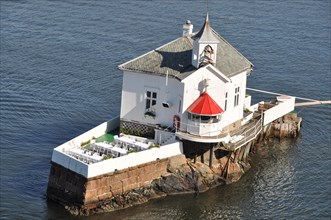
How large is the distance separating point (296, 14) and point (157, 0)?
50.7 ft

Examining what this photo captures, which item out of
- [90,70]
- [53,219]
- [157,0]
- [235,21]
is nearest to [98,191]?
[53,219]

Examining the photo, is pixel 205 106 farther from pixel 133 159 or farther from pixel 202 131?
pixel 133 159

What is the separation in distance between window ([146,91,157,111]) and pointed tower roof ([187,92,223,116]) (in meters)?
2.84

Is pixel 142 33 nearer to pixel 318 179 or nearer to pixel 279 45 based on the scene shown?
pixel 279 45

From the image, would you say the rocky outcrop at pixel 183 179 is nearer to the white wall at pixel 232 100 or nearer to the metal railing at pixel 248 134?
the metal railing at pixel 248 134

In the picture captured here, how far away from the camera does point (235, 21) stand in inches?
3957

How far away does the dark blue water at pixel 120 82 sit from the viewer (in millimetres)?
60156

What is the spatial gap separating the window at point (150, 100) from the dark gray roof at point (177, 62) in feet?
4.93

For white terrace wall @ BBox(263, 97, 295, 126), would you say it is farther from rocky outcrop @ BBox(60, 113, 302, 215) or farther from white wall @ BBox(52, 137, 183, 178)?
white wall @ BBox(52, 137, 183, 178)

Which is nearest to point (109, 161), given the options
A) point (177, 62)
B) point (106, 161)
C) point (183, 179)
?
point (106, 161)

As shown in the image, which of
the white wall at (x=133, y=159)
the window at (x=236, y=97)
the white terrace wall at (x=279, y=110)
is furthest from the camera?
the white terrace wall at (x=279, y=110)

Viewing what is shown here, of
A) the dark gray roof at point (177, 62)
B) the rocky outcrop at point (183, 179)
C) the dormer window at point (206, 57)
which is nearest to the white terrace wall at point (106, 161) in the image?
the rocky outcrop at point (183, 179)

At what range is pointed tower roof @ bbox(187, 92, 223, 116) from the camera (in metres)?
60.4

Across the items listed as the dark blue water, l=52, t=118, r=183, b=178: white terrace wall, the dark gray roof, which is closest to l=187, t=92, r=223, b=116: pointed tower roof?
the dark gray roof
